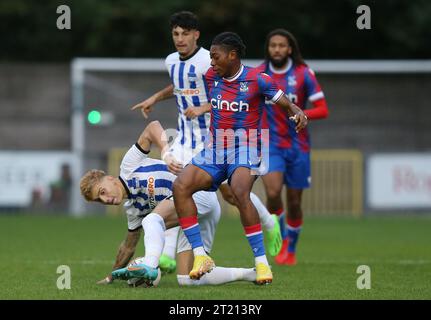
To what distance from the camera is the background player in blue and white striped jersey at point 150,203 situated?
30.0 feet

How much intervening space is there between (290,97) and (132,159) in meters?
3.03

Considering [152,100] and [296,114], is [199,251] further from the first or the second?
[152,100]

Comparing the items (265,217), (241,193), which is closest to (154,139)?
(241,193)

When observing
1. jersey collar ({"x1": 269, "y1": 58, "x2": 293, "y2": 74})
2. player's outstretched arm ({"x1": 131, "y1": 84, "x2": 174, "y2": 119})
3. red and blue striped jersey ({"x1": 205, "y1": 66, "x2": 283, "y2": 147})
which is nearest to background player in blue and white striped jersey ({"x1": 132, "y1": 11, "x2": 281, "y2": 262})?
player's outstretched arm ({"x1": 131, "y1": 84, "x2": 174, "y2": 119})

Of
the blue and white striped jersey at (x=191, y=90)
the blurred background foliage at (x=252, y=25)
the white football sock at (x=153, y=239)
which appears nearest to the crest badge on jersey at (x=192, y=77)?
the blue and white striped jersey at (x=191, y=90)

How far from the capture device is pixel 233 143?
9.23 m

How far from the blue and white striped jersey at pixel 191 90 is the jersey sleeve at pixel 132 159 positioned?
1.19 metres

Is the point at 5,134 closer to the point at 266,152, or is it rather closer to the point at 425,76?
the point at 425,76

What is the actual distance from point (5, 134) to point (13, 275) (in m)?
13.8

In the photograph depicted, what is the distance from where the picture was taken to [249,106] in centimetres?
929

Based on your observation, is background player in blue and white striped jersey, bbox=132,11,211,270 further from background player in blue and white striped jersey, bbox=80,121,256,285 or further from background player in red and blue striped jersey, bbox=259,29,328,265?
background player in red and blue striped jersey, bbox=259,29,328,265

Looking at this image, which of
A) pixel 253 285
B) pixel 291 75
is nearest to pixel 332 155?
pixel 291 75

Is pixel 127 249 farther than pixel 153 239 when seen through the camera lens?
Yes

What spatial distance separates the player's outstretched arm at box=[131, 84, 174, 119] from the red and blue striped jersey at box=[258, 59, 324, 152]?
60.2 inches
